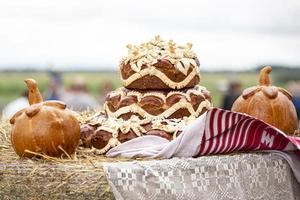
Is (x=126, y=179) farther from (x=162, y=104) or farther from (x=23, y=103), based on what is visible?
(x=23, y=103)

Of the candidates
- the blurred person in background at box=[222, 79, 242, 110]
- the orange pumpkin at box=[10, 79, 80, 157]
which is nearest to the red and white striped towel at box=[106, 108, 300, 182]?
the orange pumpkin at box=[10, 79, 80, 157]

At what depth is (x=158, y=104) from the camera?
4.65m

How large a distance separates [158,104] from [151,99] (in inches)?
2.2

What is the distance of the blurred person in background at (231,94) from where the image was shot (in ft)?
33.8

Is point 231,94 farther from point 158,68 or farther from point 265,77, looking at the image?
point 158,68

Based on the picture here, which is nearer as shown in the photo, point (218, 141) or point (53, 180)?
point (53, 180)

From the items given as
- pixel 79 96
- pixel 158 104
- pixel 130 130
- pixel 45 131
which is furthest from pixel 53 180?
pixel 79 96

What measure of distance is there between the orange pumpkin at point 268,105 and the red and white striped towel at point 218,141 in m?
0.49

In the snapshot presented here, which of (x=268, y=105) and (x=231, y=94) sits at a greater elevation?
(x=268, y=105)

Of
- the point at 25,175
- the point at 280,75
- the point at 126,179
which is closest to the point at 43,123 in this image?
the point at 25,175

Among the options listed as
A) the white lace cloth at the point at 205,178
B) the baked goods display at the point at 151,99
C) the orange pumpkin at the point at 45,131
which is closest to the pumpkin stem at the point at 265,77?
the baked goods display at the point at 151,99

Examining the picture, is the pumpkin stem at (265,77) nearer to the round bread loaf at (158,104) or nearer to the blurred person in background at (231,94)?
the round bread loaf at (158,104)

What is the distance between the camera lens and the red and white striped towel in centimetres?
429

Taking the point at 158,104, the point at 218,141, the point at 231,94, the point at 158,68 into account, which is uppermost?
the point at 158,68
